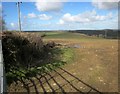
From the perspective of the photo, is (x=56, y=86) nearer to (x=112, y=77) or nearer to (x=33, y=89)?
(x=33, y=89)

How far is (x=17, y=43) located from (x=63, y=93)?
4.09 meters

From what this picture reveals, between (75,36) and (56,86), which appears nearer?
(56,86)

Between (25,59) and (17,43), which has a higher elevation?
(17,43)

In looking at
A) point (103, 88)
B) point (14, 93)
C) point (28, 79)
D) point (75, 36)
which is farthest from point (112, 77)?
point (75, 36)

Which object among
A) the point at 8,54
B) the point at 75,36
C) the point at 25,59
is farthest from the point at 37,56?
the point at 75,36

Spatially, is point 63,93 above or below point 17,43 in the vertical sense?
below

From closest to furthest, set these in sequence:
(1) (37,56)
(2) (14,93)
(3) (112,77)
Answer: (2) (14,93) < (3) (112,77) < (1) (37,56)

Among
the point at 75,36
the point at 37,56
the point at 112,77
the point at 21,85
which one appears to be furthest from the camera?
the point at 75,36

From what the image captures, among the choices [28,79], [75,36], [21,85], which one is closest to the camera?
[21,85]

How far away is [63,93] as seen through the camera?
9.80 metres

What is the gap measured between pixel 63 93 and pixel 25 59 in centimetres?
406

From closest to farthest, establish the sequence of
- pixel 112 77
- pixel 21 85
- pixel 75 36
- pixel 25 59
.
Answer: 1. pixel 21 85
2. pixel 112 77
3. pixel 25 59
4. pixel 75 36

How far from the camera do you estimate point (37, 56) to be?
48.4 feet

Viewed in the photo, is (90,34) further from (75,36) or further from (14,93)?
(14,93)
